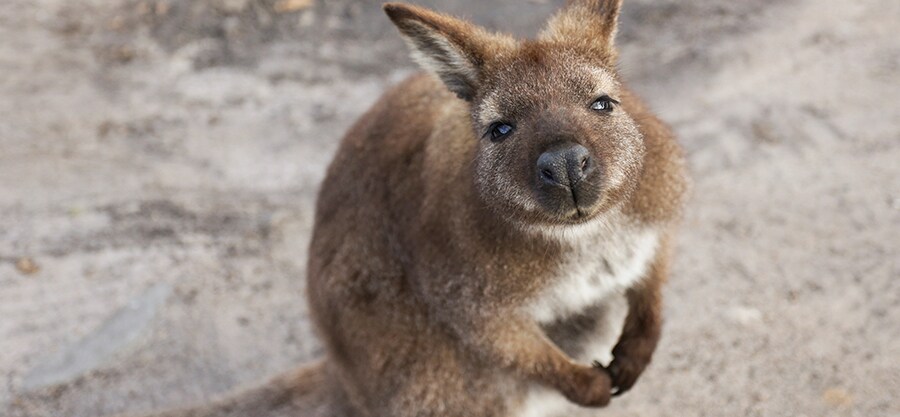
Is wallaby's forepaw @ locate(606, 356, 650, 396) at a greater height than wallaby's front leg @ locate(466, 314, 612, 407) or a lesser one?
lesser

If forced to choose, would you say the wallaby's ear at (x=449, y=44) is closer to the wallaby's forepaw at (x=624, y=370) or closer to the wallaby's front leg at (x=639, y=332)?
the wallaby's front leg at (x=639, y=332)

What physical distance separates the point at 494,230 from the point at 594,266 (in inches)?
19.4

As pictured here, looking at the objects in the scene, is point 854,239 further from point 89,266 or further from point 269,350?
point 89,266

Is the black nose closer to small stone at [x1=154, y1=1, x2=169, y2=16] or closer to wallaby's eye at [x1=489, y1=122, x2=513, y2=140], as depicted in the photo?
wallaby's eye at [x1=489, y1=122, x2=513, y2=140]

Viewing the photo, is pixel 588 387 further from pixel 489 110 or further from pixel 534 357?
pixel 489 110

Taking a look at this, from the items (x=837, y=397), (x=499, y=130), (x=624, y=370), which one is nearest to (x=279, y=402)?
(x=624, y=370)

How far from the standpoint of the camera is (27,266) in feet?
21.4

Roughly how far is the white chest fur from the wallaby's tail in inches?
54.6

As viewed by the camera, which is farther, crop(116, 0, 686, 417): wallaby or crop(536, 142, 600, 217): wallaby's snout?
crop(116, 0, 686, 417): wallaby

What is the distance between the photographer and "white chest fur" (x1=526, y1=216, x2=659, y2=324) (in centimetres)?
392

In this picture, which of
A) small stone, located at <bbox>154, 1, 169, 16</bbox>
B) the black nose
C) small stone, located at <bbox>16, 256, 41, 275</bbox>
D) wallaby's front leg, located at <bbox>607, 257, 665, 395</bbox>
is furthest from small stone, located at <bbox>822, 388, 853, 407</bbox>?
small stone, located at <bbox>154, 1, 169, 16</bbox>

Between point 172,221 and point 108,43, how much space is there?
2932mm

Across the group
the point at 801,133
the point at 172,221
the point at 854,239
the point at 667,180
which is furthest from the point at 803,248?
the point at 172,221

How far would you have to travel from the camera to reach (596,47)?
3820 millimetres
